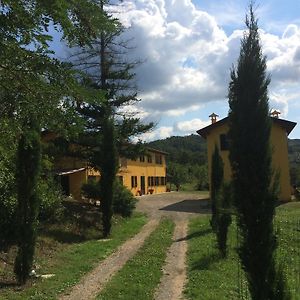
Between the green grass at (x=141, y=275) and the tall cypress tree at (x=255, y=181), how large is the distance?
4.57 metres

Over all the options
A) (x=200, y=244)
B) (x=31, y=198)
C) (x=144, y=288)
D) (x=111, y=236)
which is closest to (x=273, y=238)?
(x=144, y=288)

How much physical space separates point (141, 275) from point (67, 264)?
11.0ft

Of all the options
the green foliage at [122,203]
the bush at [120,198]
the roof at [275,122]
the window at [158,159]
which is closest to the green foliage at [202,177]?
the window at [158,159]

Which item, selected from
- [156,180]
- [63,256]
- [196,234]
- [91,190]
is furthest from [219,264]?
[156,180]

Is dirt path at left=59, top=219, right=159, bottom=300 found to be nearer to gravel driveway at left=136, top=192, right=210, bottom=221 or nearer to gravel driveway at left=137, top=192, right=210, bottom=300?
gravel driveway at left=137, top=192, right=210, bottom=300

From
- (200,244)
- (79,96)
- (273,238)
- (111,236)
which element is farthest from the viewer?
(111,236)

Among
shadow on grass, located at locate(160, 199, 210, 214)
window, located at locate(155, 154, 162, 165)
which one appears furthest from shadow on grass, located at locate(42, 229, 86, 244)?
window, located at locate(155, 154, 162, 165)

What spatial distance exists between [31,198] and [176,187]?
5462 centimetres

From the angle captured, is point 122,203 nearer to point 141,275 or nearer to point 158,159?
point 141,275

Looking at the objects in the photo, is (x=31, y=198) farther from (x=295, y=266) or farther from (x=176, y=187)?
(x=176, y=187)

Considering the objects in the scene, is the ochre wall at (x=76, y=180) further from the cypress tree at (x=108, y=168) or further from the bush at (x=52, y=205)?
the bush at (x=52, y=205)

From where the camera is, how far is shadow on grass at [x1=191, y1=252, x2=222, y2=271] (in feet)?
47.0

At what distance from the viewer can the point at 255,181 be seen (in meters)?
6.89

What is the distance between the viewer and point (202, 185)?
6238 cm
